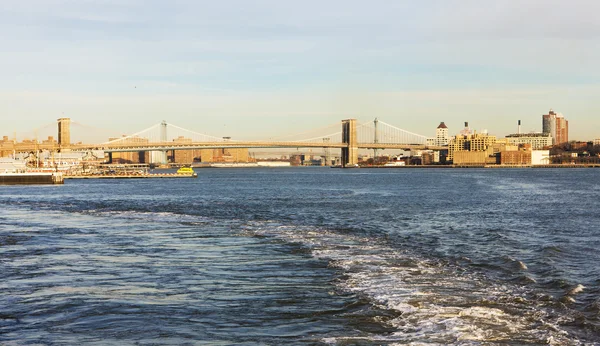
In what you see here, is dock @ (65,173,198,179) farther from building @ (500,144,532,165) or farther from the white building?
the white building

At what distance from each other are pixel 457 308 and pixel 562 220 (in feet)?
40.0

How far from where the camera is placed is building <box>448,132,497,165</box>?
136 meters

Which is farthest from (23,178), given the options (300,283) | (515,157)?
(515,157)

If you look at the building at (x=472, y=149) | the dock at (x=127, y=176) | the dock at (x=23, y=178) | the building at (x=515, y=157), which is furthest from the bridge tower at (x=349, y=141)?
the dock at (x=23, y=178)

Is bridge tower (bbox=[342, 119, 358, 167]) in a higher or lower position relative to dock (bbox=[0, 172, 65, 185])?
higher

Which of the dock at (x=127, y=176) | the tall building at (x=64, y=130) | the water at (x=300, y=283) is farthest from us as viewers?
the tall building at (x=64, y=130)

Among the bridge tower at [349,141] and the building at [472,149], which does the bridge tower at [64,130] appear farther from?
the building at [472,149]

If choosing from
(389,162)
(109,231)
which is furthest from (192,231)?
(389,162)

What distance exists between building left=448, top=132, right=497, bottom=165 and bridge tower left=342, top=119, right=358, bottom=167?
30587mm

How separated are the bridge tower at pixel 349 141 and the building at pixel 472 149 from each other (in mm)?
30587

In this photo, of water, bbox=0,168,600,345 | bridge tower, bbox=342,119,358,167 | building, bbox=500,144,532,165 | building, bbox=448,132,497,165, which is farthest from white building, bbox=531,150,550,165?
water, bbox=0,168,600,345

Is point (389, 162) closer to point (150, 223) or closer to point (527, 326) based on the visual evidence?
point (150, 223)

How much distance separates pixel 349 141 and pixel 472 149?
1654 inches

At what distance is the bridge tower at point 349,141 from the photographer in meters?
109
